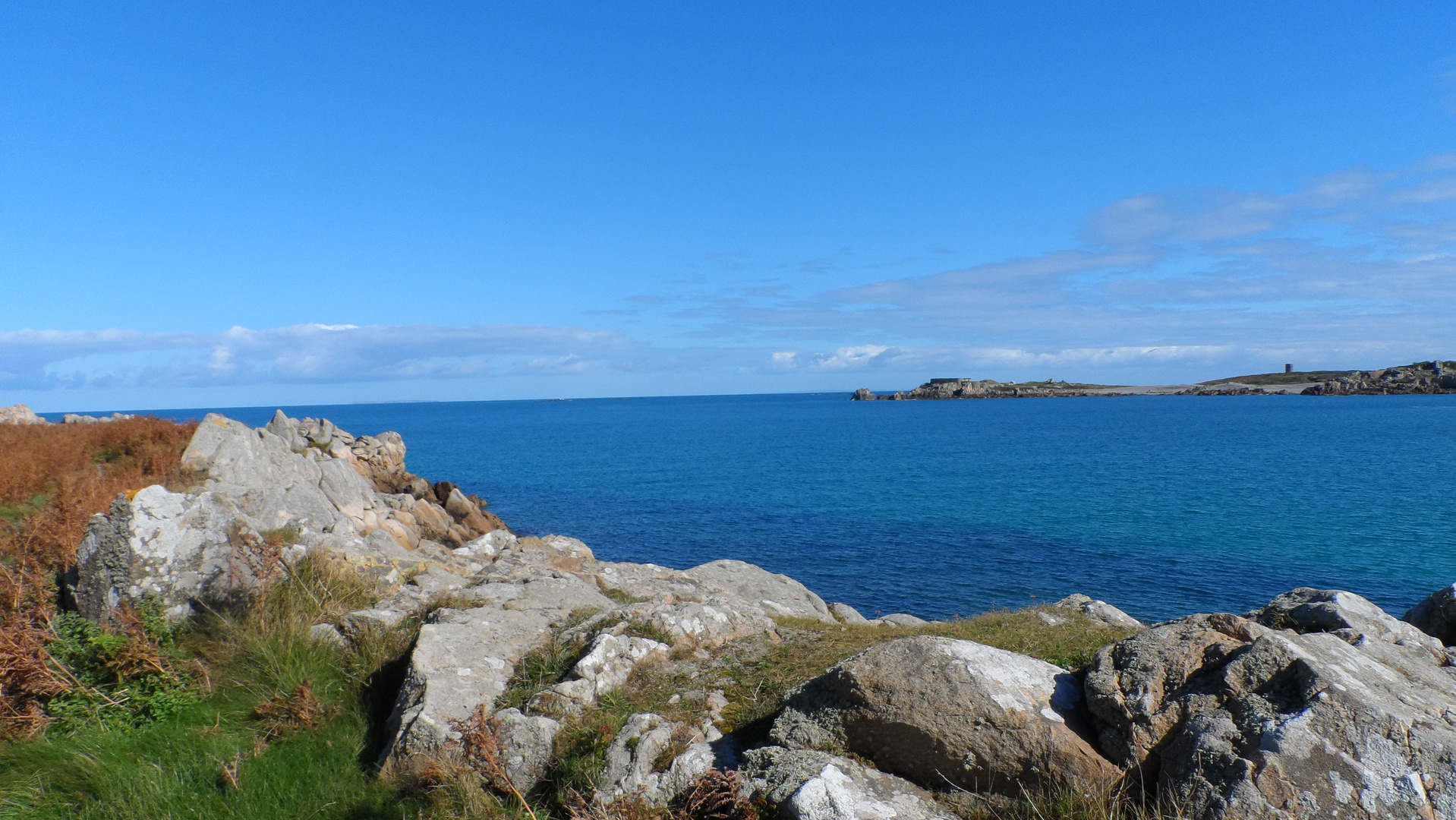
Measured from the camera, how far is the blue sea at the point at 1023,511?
88.9 feet

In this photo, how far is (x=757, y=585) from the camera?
61.6 ft

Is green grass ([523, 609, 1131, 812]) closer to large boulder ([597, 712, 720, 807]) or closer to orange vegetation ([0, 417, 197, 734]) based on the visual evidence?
large boulder ([597, 712, 720, 807])

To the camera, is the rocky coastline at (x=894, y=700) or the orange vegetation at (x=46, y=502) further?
the orange vegetation at (x=46, y=502)

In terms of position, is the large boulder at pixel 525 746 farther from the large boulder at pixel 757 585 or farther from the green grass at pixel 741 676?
the large boulder at pixel 757 585

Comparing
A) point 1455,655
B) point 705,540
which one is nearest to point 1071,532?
point 705,540

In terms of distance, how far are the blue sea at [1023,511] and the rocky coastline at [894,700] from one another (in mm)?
16059

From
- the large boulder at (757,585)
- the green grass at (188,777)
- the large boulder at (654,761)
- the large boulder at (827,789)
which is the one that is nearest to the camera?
the large boulder at (827,789)

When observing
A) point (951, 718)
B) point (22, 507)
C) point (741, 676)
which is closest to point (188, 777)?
point (741, 676)

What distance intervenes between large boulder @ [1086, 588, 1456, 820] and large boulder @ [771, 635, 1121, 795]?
371 millimetres

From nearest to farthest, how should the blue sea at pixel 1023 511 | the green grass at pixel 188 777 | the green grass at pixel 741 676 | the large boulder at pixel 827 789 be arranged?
the large boulder at pixel 827 789, the green grass at pixel 188 777, the green grass at pixel 741 676, the blue sea at pixel 1023 511

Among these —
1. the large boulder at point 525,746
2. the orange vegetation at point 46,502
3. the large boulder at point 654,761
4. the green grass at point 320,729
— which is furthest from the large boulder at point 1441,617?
the orange vegetation at point 46,502

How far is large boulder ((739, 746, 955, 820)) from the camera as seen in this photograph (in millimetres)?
5195

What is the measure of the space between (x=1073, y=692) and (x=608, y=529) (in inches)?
1393

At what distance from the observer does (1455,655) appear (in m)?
7.11
